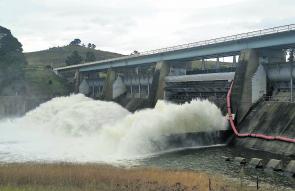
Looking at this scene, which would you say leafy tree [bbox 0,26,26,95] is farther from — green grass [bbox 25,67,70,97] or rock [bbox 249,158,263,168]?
rock [bbox 249,158,263,168]

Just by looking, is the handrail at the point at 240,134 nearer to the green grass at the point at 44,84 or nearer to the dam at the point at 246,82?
the dam at the point at 246,82

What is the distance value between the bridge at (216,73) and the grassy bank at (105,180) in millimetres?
24833

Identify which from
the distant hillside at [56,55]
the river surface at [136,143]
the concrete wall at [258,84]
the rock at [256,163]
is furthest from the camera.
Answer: the distant hillside at [56,55]

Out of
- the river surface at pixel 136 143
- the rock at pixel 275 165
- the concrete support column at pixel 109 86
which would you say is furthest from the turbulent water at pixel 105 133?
the concrete support column at pixel 109 86

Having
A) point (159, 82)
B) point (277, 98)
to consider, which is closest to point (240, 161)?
point (277, 98)

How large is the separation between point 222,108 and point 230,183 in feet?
88.7

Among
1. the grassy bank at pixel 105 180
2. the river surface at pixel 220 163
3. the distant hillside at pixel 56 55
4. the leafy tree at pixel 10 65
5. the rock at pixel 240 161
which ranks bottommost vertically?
the river surface at pixel 220 163

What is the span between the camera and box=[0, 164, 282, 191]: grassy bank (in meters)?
22.2

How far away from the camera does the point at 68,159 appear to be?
116 feet

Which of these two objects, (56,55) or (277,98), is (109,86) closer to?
(277,98)

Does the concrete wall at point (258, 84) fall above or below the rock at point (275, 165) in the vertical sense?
above

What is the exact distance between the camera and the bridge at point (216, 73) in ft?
165

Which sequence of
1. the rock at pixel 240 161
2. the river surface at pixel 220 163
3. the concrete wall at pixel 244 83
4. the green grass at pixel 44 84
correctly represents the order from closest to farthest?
the river surface at pixel 220 163 → the rock at pixel 240 161 → the concrete wall at pixel 244 83 → the green grass at pixel 44 84

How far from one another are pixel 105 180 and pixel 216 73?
37215 mm
